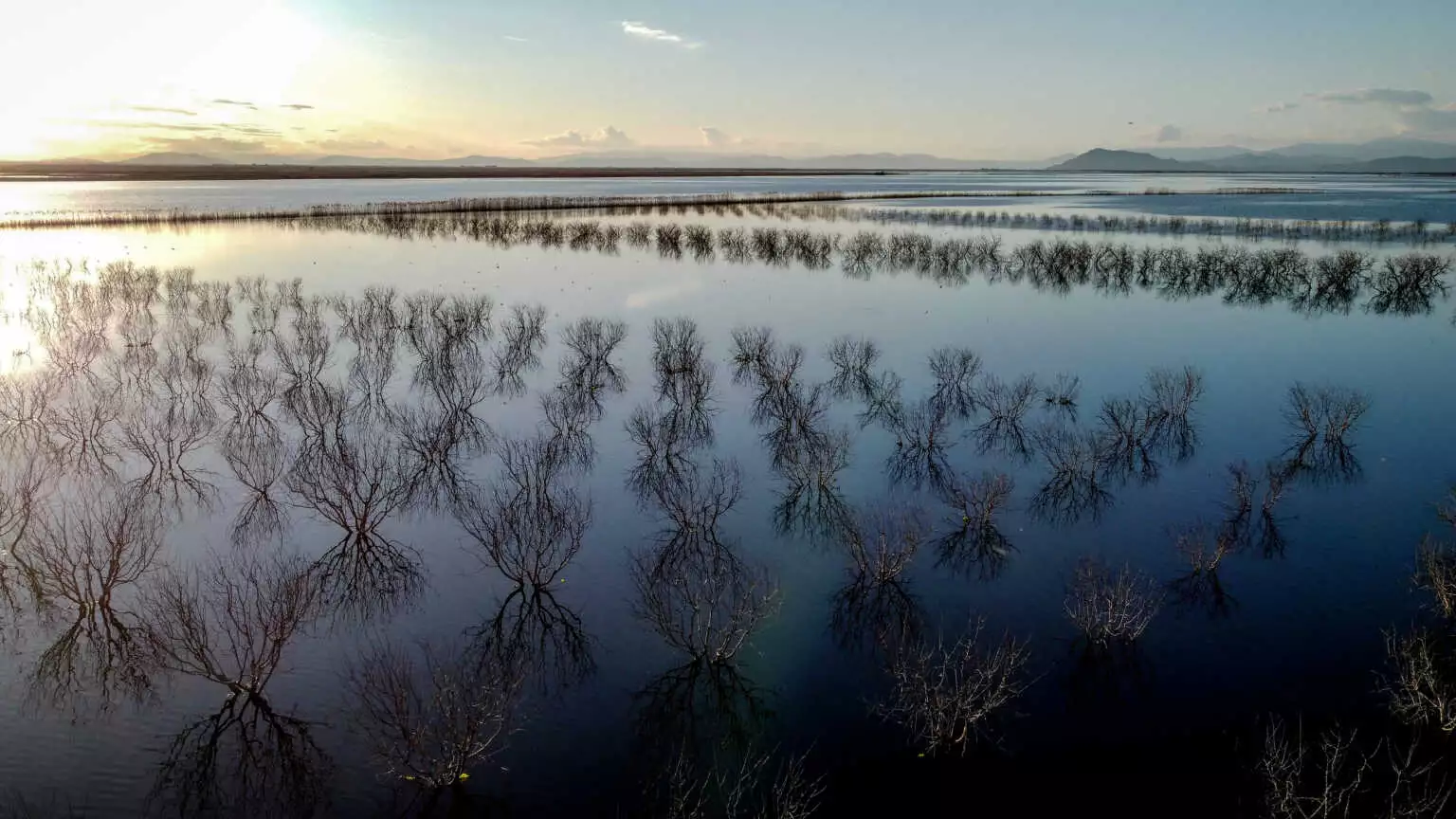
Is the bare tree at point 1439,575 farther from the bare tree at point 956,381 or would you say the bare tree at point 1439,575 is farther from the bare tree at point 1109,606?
the bare tree at point 956,381

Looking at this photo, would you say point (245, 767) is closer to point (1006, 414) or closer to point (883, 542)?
point (883, 542)

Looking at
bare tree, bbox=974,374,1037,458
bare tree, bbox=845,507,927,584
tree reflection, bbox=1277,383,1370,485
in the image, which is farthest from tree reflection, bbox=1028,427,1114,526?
tree reflection, bbox=1277,383,1370,485

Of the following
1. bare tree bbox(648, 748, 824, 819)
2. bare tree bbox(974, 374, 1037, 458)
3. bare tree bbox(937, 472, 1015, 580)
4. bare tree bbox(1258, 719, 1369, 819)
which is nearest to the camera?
bare tree bbox(1258, 719, 1369, 819)

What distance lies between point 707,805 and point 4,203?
15503cm

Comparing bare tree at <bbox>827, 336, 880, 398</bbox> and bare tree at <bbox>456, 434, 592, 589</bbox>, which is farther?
bare tree at <bbox>827, 336, 880, 398</bbox>

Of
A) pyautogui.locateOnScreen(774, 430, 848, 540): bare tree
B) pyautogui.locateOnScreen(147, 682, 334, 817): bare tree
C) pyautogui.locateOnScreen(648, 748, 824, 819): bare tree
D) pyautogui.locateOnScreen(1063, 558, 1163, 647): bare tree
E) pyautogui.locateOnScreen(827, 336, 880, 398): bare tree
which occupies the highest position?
pyautogui.locateOnScreen(827, 336, 880, 398): bare tree

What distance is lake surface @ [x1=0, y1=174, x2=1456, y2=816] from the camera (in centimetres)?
1434

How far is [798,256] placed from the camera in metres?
72.5

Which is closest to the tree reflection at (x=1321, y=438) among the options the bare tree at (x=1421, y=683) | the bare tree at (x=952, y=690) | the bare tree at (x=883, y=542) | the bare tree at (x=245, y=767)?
the bare tree at (x=1421, y=683)

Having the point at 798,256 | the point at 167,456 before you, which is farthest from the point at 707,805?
the point at 798,256

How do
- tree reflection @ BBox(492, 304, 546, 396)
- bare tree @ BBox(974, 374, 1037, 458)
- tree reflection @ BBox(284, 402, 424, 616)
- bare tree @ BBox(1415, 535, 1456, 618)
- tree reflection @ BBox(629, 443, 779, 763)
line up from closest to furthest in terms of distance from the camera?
1. tree reflection @ BBox(629, 443, 779, 763)
2. bare tree @ BBox(1415, 535, 1456, 618)
3. tree reflection @ BBox(284, 402, 424, 616)
4. bare tree @ BBox(974, 374, 1037, 458)
5. tree reflection @ BBox(492, 304, 546, 396)

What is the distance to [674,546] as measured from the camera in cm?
2186

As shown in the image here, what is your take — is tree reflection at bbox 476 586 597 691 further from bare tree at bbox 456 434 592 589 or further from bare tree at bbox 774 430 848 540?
bare tree at bbox 774 430 848 540

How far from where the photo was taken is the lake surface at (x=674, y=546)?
14.3 m
